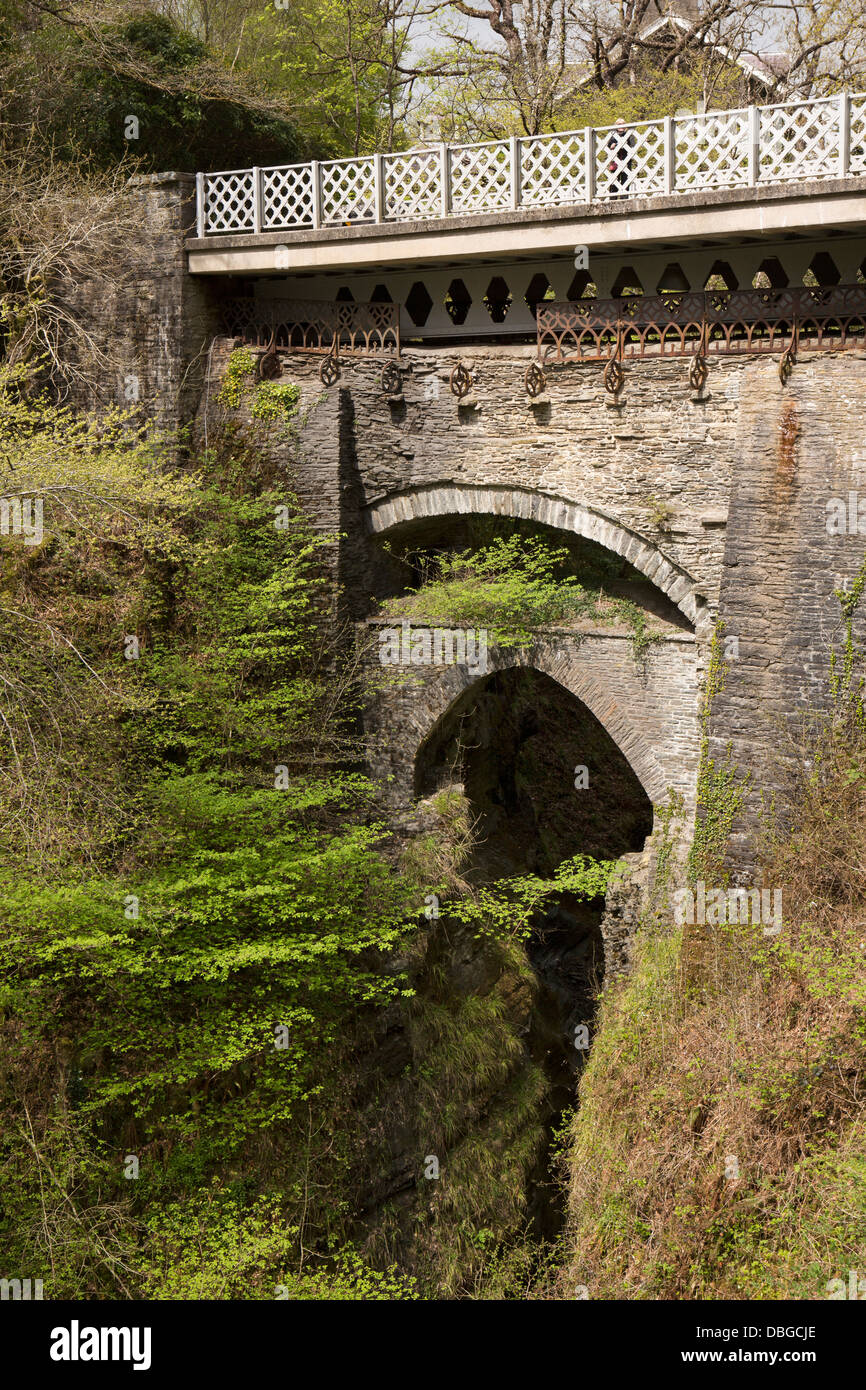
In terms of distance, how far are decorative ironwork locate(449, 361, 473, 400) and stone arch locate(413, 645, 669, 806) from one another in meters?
3.15

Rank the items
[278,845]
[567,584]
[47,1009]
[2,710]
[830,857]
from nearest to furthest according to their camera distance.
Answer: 1. [2,710]
2. [830,857]
3. [47,1009]
4. [278,845]
5. [567,584]

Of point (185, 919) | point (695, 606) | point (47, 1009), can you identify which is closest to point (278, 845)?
point (185, 919)

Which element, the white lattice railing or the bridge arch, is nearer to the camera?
the white lattice railing

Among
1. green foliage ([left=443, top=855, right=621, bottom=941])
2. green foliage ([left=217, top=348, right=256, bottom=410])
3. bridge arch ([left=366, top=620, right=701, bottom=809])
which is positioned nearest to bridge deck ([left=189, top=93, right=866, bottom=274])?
green foliage ([left=217, top=348, right=256, bottom=410])

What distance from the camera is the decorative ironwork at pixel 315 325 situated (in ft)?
54.1

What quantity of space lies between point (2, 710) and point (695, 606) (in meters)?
7.36

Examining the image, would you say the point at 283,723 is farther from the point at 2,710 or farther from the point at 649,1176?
the point at 649,1176

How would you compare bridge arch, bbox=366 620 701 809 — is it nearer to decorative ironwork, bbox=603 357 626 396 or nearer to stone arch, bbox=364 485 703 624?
stone arch, bbox=364 485 703 624

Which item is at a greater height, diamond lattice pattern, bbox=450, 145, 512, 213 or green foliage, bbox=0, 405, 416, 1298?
diamond lattice pattern, bbox=450, 145, 512, 213

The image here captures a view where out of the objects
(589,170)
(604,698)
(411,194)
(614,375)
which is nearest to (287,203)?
(411,194)

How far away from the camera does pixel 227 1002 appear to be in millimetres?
14148

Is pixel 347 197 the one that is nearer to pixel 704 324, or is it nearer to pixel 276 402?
pixel 276 402

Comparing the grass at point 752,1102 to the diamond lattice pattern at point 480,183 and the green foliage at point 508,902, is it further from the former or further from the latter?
the diamond lattice pattern at point 480,183

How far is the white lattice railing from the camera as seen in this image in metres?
12.9
